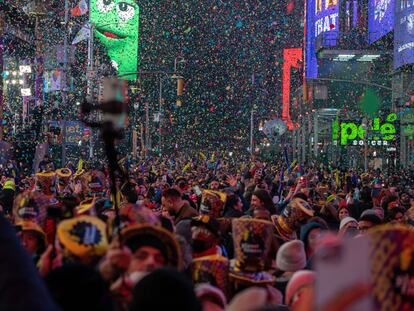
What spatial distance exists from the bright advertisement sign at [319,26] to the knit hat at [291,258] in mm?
70345

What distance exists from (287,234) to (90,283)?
17.9 ft

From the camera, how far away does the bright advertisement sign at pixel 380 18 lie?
188 feet

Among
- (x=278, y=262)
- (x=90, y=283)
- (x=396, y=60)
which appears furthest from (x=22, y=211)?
(x=396, y=60)

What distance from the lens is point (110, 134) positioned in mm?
3316

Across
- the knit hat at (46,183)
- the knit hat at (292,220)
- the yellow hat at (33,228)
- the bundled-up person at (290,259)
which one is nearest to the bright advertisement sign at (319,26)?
the knit hat at (46,183)

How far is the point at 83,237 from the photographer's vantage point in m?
3.84

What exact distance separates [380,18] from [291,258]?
58.7m

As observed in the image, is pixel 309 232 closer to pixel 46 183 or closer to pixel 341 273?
pixel 46 183

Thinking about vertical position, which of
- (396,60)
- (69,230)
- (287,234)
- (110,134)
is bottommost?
(287,234)

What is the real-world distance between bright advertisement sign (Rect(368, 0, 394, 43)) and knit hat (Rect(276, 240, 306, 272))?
174ft

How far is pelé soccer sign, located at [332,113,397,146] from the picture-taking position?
37906 millimetres

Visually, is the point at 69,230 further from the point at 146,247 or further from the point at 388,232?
the point at 388,232

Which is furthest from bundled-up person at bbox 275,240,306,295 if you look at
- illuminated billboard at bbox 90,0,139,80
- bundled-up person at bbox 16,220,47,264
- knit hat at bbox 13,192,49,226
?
illuminated billboard at bbox 90,0,139,80

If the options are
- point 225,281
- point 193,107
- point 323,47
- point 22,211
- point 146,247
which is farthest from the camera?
point 193,107
